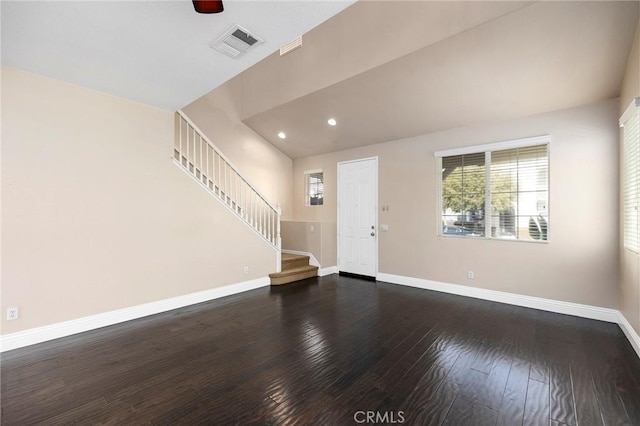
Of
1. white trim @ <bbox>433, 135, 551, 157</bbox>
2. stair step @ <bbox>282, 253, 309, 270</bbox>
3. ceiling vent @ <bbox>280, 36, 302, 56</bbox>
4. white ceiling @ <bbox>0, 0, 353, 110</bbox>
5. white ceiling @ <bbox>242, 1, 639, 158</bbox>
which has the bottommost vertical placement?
stair step @ <bbox>282, 253, 309, 270</bbox>

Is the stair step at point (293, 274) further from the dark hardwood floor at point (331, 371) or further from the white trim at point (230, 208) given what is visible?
the dark hardwood floor at point (331, 371)

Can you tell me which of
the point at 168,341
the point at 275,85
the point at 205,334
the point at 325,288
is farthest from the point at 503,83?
the point at 168,341

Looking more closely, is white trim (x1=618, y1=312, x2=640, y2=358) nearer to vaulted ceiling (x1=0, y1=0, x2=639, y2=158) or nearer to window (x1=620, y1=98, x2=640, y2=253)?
window (x1=620, y1=98, x2=640, y2=253)

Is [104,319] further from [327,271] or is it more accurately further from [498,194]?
[498,194]

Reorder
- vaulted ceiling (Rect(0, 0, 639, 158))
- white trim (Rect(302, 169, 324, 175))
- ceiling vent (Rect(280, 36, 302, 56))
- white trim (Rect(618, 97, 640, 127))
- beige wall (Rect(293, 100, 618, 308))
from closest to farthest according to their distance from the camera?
vaulted ceiling (Rect(0, 0, 639, 158)) → white trim (Rect(618, 97, 640, 127)) → beige wall (Rect(293, 100, 618, 308)) → ceiling vent (Rect(280, 36, 302, 56)) → white trim (Rect(302, 169, 324, 175))

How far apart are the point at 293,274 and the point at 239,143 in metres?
3.06

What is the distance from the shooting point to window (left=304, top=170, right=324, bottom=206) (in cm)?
665

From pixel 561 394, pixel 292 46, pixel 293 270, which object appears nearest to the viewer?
pixel 561 394

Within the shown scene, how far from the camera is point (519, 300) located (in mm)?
4055

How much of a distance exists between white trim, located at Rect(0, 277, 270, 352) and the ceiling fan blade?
3.48m

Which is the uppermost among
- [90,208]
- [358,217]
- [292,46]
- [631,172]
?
[292,46]

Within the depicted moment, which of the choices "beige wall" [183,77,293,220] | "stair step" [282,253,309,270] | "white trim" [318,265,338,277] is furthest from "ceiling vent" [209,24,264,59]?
"white trim" [318,265,338,277]

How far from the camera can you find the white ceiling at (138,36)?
1.99 m

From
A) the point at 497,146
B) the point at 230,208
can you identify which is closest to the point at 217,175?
the point at 230,208
